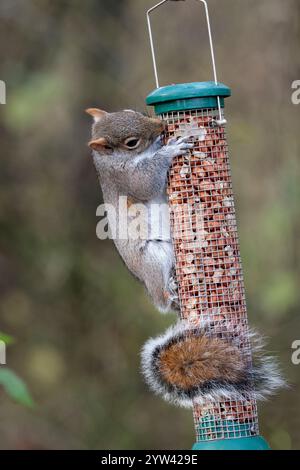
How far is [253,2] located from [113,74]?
0.81 metres

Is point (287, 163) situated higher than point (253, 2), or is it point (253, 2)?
point (253, 2)

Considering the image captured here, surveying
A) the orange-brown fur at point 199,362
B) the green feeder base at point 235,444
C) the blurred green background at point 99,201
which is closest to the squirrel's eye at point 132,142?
the orange-brown fur at point 199,362

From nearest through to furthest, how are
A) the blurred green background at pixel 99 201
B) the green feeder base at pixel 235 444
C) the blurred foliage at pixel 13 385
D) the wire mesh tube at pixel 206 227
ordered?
the blurred foliage at pixel 13 385 < the green feeder base at pixel 235 444 < the wire mesh tube at pixel 206 227 < the blurred green background at pixel 99 201

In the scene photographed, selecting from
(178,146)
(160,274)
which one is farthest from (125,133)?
(160,274)

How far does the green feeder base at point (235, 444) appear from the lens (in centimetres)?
276

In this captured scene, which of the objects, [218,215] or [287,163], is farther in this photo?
[287,163]

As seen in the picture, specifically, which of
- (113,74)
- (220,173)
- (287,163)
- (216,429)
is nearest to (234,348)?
(216,429)

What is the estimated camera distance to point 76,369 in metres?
5.52

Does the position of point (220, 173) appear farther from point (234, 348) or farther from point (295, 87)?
point (295, 87)

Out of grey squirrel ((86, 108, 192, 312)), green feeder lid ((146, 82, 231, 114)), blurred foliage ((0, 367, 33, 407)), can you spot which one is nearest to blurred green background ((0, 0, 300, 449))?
grey squirrel ((86, 108, 192, 312))

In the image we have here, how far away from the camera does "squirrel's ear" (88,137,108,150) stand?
3.07 m

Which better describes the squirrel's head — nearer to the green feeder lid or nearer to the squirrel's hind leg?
the green feeder lid

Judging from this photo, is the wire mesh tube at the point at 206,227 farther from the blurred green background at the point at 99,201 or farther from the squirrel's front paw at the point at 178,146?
the blurred green background at the point at 99,201

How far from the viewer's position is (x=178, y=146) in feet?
9.84
